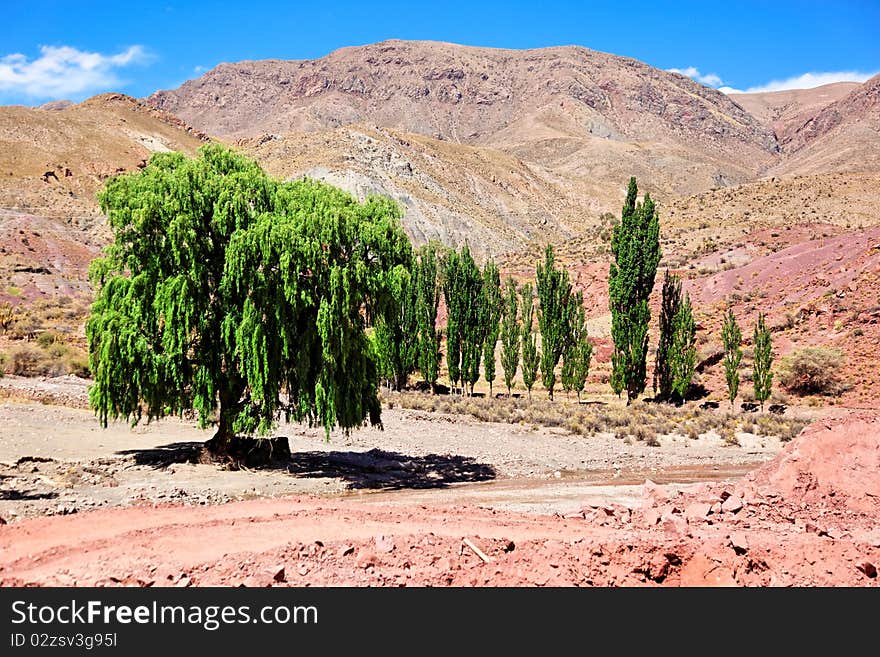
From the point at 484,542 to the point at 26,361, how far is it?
3276 cm

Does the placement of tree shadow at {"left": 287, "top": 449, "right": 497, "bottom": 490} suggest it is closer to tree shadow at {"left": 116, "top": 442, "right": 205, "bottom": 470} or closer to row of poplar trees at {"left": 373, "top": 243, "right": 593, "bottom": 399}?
tree shadow at {"left": 116, "top": 442, "right": 205, "bottom": 470}

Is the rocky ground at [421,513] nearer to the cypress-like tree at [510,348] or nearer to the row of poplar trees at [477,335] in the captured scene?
the row of poplar trees at [477,335]

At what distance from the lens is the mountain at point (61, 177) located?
64.6 meters

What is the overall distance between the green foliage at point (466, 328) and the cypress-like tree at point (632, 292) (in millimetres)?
8648

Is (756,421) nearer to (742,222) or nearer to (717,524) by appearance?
(717,524)

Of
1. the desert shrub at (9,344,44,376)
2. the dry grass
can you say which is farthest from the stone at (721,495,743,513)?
the desert shrub at (9,344,44,376)

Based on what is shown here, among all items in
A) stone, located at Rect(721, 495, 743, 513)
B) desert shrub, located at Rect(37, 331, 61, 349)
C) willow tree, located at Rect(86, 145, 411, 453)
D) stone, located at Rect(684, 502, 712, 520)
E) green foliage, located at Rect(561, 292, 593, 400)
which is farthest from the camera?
green foliage, located at Rect(561, 292, 593, 400)

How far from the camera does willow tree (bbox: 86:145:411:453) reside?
63.1 ft

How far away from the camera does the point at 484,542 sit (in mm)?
10961

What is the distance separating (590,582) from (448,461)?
16298 millimetres

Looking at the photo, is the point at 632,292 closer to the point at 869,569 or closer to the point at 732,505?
the point at 732,505

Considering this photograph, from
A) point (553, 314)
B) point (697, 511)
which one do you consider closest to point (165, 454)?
point (697, 511)

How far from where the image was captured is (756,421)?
3638 centimetres

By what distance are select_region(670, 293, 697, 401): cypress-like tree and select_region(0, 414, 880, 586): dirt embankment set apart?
2749 centimetres
